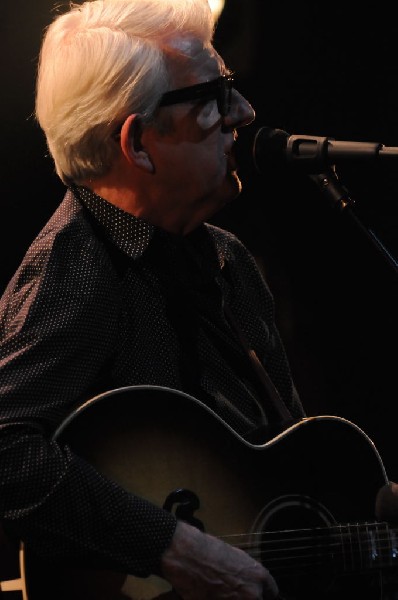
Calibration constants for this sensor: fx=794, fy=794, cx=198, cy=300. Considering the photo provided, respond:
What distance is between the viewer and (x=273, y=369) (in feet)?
7.47

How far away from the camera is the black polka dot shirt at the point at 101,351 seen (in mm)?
1474

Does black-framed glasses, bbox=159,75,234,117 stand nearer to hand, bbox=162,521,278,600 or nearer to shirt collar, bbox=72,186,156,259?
shirt collar, bbox=72,186,156,259

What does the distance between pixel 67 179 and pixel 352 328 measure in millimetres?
1540

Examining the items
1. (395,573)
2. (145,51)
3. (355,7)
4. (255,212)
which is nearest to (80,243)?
(145,51)

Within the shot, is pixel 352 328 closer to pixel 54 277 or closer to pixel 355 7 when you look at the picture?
pixel 355 7

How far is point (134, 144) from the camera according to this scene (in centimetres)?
188

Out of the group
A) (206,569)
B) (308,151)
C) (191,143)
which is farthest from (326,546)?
(191,143)

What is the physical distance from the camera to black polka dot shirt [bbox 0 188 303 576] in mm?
1474

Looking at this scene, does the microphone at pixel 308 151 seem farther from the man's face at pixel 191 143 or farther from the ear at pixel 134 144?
the ear at pixel 134 144

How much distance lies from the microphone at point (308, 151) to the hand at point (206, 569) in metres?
0.81

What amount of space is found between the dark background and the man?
941 mm

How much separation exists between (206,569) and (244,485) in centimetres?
22

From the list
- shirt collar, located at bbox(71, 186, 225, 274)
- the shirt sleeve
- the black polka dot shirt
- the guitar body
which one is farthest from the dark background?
the shirt sleeve

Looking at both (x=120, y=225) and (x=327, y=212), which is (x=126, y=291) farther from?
(x=327, y=212)
